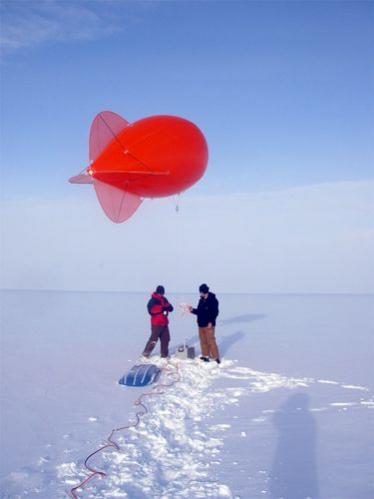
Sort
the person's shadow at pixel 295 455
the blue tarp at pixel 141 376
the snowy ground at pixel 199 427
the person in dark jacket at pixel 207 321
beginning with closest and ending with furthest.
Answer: the person's shadow at pixel 295 455 < the snowy ground at pixel 199 427 < the blue tarp at pixel 141 376 < the person in dark jacket at pixel 207 321

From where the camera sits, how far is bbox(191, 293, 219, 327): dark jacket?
31.9 ft

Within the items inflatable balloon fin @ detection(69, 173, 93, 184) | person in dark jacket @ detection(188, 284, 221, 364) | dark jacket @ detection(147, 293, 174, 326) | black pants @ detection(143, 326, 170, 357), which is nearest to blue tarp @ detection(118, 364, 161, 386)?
black pants @ detection(143, 326, 170, 357)

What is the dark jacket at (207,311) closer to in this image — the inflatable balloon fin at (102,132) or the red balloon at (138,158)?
the red balloon at (138,158)

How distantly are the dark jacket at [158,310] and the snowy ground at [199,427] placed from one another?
978mm

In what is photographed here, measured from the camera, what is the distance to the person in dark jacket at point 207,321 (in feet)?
31.8

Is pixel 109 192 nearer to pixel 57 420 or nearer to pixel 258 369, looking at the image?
pixel 57 420

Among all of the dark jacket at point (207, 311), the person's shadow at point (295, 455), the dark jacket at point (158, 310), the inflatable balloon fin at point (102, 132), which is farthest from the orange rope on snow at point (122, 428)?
the inflatable balloon fin at point (102, 132)

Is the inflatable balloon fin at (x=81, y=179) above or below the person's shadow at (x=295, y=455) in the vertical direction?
above

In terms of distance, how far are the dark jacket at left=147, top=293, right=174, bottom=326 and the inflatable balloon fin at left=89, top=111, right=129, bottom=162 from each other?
348 cm

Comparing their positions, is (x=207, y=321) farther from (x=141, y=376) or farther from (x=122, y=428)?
(x=122, y=428)

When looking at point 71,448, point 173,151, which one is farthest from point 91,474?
point 173,151

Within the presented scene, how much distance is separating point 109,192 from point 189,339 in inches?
299

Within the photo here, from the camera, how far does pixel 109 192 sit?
741cm

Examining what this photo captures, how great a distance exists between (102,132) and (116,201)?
1.22 metres
